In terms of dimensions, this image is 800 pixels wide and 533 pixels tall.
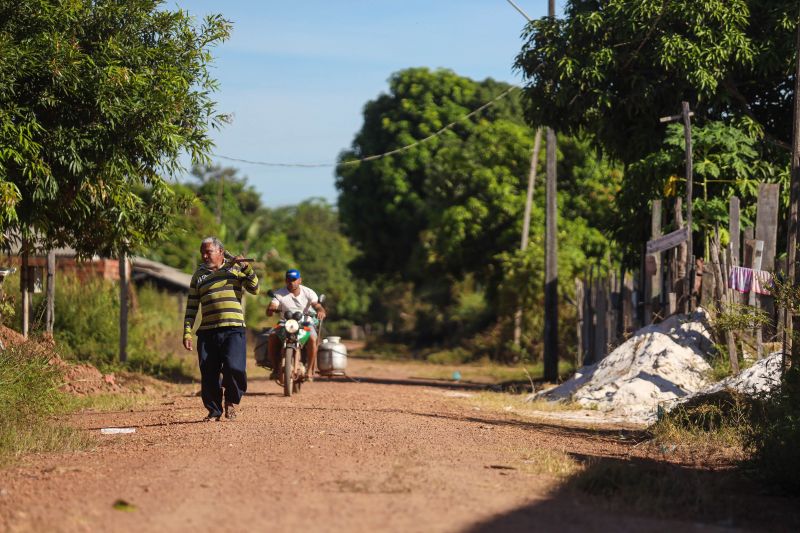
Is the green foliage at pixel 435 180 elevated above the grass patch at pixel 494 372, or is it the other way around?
the green foliage at pixel 435 180

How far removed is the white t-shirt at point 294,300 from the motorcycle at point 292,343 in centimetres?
10

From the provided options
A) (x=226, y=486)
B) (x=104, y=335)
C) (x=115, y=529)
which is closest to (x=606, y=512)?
(x=226, y=486)

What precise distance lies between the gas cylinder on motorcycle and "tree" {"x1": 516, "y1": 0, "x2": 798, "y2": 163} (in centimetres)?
764

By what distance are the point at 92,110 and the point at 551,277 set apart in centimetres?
1199

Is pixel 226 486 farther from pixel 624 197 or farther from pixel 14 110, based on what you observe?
pixel 624 197

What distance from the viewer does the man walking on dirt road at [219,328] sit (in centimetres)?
1188

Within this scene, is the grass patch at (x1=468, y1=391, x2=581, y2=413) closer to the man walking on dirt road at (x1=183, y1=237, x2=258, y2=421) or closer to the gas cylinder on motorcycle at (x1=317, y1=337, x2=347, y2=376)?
the gas cylinder on motorcycle at (x1=317, y1=337, x2=347, y2=376)

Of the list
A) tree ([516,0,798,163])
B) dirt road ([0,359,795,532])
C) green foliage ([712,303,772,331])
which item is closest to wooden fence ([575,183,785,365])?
green foliage ([712,303,772,331])

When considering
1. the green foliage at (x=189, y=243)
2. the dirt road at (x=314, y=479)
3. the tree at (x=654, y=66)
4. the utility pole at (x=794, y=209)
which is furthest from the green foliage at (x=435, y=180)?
the dirt road at (x=314, y=479)

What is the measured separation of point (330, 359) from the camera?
17.1m

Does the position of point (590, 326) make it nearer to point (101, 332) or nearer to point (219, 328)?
point (101, 332)

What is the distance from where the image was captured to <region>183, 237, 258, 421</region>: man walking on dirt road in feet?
39.0

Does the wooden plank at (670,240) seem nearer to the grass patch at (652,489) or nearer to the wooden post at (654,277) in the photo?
the wooden post at (654,277)

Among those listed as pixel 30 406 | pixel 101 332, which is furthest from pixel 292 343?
pixel 101 332
